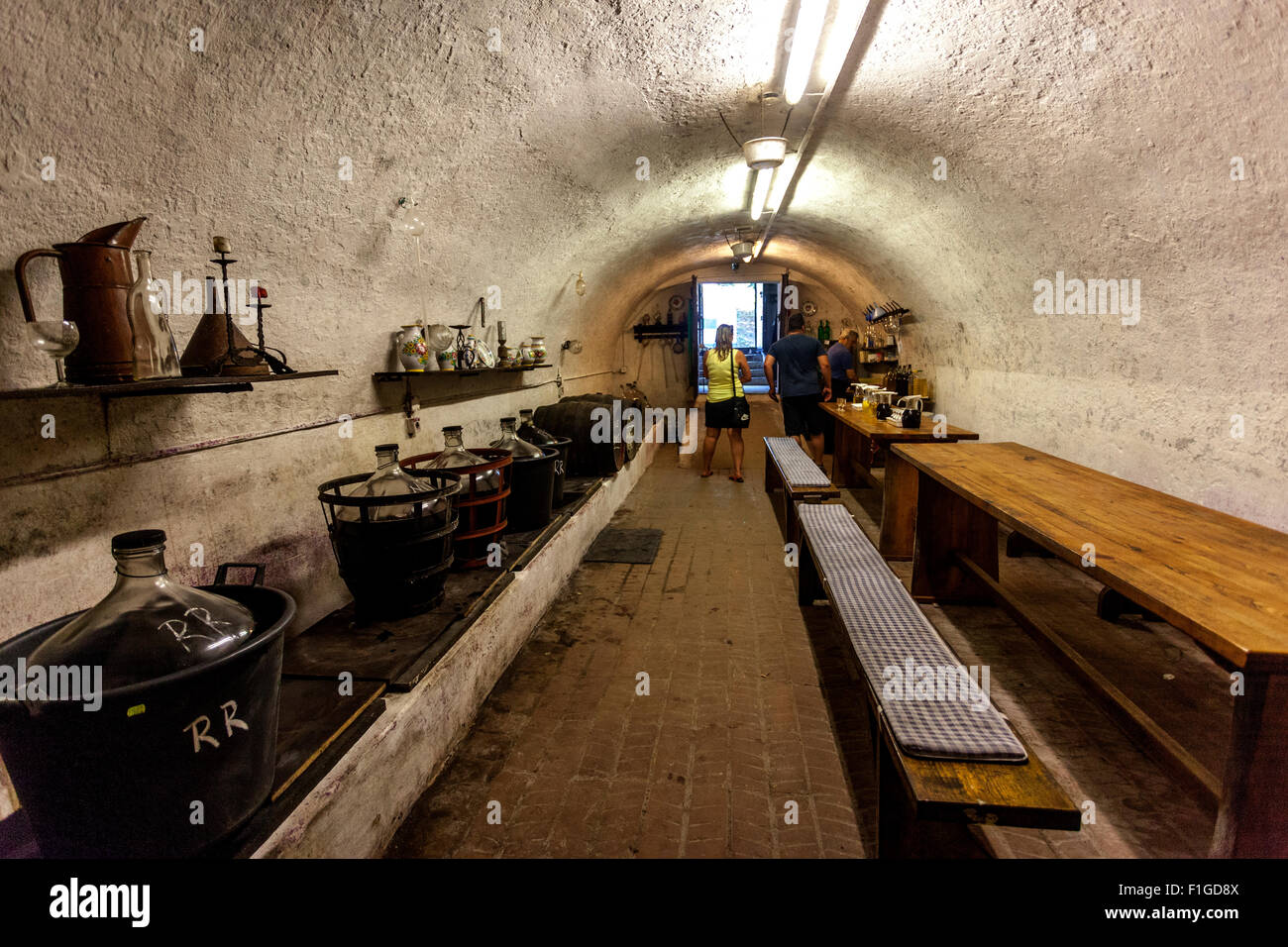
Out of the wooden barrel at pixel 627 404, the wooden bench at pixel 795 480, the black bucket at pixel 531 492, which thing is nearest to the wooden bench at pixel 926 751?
the wooden bench at pixel 795 480

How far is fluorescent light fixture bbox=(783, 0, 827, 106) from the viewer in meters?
3.10

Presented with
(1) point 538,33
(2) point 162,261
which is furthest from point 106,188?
(1) point 538,33

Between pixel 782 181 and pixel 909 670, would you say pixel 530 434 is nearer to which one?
pixel 909 670

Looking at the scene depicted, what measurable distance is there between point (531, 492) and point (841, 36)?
323 centimetres

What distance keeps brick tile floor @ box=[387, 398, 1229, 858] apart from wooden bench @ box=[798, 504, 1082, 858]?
39cm

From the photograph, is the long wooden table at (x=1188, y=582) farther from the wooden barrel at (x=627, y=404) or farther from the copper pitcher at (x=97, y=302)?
the wooden barrel at (x=627, y=404)

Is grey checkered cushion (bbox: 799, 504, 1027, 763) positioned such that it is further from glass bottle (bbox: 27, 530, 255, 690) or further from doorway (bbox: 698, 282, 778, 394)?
doorway (bbox: 698, 282, 778, 394)

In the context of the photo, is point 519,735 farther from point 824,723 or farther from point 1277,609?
point 1277,609

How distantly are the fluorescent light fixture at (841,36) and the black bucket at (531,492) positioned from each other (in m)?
2.97

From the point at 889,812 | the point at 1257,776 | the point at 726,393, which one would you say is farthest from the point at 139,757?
the point at 726,393

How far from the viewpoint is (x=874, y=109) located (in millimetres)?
4242

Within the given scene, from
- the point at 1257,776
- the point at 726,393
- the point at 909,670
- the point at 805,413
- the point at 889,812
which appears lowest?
the point at 889,812

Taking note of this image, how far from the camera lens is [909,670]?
2197 mm

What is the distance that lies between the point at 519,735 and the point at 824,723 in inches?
54.4
